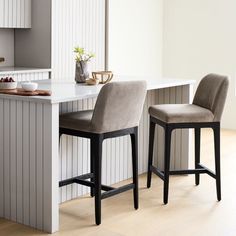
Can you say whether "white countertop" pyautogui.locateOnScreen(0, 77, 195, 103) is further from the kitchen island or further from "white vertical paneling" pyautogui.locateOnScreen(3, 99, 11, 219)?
"white vertical paneling" pyautogui.locateOnScreen(3, 99, 11, 219)

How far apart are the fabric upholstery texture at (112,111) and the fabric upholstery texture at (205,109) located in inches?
13.4

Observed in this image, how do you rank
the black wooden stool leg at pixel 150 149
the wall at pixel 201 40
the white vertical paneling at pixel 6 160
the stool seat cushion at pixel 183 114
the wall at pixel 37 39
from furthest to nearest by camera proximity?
the wall at pixel 201 40 → the wall at pixel 37 39 → the black wooden stool leg at pixel 150 149 → the stool seat cushion at pixel 183 114 → the white vertical paneling at pixel 6 160

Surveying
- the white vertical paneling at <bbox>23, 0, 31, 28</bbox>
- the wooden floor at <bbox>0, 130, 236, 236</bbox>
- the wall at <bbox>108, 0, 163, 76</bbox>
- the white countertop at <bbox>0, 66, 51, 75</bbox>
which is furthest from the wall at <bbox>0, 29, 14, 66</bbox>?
the wooden floor at <bbox>0, 130, 236, 236</bbox>

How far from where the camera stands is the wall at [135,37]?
6738 mm

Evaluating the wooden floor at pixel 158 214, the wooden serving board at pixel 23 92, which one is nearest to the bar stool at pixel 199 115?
the wooden floor at pixel 158 214

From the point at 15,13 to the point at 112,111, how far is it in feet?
7.70

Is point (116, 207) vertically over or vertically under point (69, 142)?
under

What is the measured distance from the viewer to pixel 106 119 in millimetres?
3582

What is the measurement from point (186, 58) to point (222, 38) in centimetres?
58

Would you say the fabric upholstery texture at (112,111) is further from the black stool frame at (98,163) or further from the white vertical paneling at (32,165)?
the white vertical paneling at (32,165)

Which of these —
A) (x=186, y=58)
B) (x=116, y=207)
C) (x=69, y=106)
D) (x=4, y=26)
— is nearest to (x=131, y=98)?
(x=69, y=106)

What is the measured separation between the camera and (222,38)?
7332 mm

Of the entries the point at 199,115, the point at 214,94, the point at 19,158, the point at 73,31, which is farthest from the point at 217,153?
the point at 73,31

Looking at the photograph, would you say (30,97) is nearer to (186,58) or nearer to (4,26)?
(4,26)
